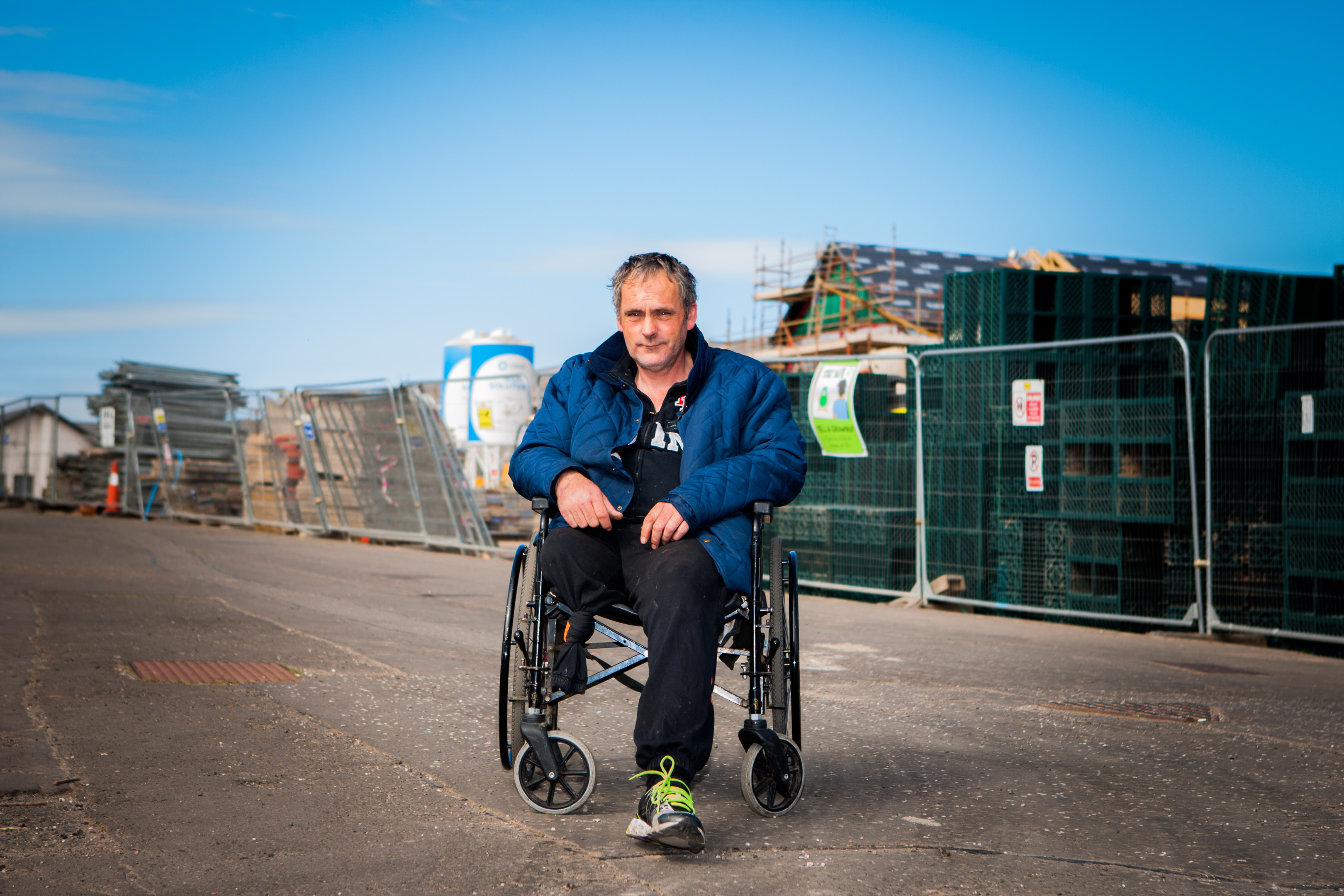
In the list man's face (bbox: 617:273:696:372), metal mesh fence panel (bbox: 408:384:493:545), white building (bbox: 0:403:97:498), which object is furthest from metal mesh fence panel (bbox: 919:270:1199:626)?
white building (bbox: 0:403:97:498)

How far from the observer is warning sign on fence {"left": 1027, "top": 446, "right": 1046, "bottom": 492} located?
974 cm

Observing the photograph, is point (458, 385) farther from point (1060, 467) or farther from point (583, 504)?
point (583, 504)

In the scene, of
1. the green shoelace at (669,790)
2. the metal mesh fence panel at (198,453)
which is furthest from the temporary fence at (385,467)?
the green shoelace at (669,790)

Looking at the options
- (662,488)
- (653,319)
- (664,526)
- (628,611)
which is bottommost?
(628,611)

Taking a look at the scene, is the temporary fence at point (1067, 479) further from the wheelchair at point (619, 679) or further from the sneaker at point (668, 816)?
the sneaker at point (668, 816)

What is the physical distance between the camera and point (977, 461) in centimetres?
1032

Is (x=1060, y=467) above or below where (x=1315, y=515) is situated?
above

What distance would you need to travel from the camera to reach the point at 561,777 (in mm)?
3434

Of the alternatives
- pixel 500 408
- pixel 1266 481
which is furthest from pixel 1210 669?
pixel 500 408

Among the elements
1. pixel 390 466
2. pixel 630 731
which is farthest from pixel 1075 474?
pixel 390 466

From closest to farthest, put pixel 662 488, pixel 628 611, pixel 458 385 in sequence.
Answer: pixel 628 611 < pixel 662 488 < pixel 458 385

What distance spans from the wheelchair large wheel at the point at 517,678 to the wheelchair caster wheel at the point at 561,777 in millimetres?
78

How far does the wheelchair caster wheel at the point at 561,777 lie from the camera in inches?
136

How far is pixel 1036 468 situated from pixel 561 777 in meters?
7.23
